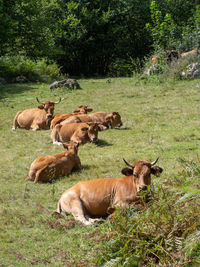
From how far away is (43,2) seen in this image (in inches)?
1216

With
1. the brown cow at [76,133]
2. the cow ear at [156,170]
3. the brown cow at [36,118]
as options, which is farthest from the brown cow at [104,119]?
the cow ear at [156,170]

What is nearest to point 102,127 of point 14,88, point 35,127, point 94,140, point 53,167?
point 94,140

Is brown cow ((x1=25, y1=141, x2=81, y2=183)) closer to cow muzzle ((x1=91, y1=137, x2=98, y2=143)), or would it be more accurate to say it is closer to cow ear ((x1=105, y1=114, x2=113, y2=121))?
cow muzzle ((x1=91, y1=137, x2=98, y2=143))

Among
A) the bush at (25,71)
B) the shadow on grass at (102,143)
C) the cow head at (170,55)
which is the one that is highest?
the cow head at (170,55)

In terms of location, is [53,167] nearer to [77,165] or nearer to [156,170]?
[77,165]

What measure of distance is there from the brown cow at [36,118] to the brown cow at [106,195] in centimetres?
788

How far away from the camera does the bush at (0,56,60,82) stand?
25500 mm

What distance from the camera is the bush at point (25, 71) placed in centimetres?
2550

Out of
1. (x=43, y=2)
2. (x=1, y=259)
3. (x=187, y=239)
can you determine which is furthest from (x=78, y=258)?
(x=43, y=2)

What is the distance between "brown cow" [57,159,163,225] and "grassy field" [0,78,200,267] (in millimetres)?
206

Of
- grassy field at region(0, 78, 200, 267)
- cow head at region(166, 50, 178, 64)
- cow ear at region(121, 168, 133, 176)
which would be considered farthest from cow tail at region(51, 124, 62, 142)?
cow head at region(166, 50, 178, 64)

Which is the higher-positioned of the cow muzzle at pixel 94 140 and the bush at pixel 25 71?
the bush at pixel 25 71

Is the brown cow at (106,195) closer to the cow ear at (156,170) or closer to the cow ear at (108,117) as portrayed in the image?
the cow ear at (156,170)

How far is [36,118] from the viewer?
1498 cm
